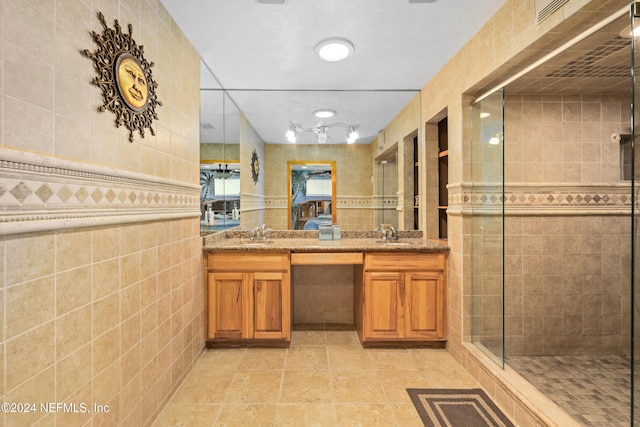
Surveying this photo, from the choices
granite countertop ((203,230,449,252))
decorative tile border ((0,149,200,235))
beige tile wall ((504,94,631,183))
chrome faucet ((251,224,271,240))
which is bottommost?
granite countertop ((203,230,449,252))

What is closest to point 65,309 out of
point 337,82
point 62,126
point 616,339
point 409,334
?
point 62,126

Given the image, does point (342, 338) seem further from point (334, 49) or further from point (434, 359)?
point (334, 49)

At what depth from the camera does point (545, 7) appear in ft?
4.87

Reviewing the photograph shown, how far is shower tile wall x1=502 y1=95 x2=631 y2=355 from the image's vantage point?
7.88ft

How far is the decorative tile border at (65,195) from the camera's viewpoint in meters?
0.88

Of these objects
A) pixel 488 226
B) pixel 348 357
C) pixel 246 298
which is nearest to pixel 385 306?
pixel 348 357

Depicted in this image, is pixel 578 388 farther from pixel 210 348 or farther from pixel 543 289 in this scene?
pixel 210 348

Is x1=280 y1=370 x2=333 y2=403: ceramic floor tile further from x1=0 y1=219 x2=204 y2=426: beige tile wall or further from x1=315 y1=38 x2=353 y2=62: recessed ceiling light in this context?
x1=315 y1=38 x2=353 y2=62: recessed ceiling light

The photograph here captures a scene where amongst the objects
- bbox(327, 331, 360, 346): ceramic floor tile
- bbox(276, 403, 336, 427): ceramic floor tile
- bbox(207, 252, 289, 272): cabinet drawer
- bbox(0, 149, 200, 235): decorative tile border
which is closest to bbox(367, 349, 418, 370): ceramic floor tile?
bbox(327, 331, 360, 346): ceramic floor tile

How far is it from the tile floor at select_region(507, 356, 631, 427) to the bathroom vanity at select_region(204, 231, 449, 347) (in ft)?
2.16

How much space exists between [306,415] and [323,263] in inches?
41.4

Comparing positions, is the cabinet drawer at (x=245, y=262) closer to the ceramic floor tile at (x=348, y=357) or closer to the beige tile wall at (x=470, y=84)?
the ceramic floor tile at (x=348, y=357)

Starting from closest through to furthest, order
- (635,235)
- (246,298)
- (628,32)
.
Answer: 1. (635,235)
2. (628,32)
3. (246,298)

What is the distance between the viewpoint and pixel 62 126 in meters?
1.07
